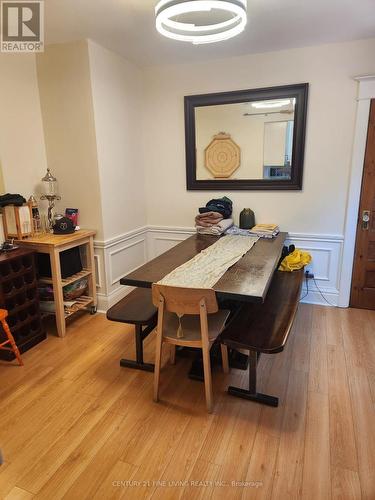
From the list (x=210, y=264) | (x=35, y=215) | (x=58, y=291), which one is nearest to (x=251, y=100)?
(x=210, y=264)

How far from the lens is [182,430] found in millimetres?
1790

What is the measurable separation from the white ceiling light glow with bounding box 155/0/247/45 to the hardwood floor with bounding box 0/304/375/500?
7.26 ft

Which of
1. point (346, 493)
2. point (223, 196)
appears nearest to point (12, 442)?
point (346, 493)

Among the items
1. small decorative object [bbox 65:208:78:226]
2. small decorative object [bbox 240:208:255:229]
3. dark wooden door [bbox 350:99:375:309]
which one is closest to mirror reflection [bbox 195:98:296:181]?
small decorative object [bbox 240:208:255:229]

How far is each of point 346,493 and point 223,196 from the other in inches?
105

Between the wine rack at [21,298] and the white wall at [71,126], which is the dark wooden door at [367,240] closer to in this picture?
the white wall at [71,126]

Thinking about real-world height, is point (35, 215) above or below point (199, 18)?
below

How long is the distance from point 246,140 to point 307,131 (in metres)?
0.58

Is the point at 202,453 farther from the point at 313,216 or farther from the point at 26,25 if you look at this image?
the point at 26,25

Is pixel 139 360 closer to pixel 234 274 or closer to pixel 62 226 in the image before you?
pixel 234 274

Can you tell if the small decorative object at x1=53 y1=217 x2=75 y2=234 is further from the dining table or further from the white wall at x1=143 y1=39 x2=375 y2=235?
the white wall at x1=143 y1=39 x2=375 y2=235

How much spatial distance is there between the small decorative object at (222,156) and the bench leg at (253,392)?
207 cm

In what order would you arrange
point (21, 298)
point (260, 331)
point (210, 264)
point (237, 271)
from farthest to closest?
1. point (21, 298)
2. point (210, 264)
3. point (237, 271)
4. point (260, 331)

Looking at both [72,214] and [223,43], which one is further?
[72,214]
